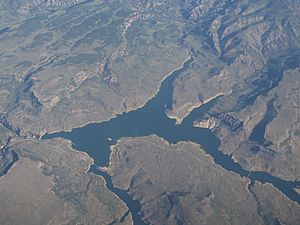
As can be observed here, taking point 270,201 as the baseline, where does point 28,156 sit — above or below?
above

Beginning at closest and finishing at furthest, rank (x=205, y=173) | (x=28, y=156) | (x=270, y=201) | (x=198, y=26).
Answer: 1. (x=270, y=201)
2. (x=205, y=173)
3. (x=28, y=156)
4. (x=198, y=26)

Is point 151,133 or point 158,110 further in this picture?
point 158,110

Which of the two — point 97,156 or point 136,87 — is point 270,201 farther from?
point 136,87

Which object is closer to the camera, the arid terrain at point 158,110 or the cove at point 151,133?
the arid terrain at point 158,110

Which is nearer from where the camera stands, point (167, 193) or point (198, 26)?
point (167, 193)

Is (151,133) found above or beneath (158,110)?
above

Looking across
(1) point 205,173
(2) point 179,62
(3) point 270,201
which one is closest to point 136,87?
(2) point 179,62

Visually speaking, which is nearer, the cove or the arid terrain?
the arid terrain

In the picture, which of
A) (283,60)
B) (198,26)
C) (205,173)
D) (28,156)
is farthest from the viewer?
(198,26)
